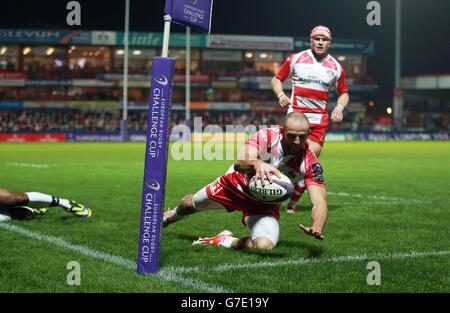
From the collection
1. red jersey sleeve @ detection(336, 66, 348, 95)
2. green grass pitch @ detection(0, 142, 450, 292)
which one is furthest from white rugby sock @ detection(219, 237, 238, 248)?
red jersey sleeve @ detection(336, 66, 348, 95)

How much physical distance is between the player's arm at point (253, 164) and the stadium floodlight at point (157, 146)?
0.79 meters

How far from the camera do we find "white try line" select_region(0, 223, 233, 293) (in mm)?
4348

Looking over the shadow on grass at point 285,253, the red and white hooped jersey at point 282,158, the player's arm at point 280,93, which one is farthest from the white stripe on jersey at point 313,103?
the red and white hooped jersey at point 282,158

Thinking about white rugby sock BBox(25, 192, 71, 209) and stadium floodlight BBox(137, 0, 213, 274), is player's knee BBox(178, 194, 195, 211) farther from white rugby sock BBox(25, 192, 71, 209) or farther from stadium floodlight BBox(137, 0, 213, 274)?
white rugby sock BBox(25, 192, 71, 209)

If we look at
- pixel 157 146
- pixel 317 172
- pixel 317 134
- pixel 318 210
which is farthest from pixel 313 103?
pixel 157 146

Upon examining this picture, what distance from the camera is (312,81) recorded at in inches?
→ 338

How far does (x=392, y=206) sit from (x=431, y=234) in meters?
Result: 2.45

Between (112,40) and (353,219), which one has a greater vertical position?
(112,40)

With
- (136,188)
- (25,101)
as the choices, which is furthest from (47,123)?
(136,188)

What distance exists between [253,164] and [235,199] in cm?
98

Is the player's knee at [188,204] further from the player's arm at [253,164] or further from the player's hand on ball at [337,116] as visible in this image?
the player's hand on ball at [337,116]

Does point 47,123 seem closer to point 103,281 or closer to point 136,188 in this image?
point 136,188

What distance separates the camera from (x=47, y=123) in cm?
4447

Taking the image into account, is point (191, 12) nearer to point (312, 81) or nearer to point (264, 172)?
point (264, 172)
